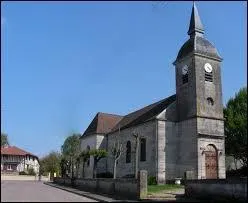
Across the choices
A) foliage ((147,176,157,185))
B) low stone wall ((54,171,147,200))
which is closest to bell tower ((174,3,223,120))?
foliage ((147,176,157,185))

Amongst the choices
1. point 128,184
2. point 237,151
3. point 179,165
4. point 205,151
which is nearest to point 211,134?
point 205,151

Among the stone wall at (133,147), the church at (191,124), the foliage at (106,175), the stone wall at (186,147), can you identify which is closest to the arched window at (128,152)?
the stone wall at (133,147)

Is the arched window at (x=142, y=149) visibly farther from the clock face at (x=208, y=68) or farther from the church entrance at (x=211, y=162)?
the clock face at (x=208, y=68)

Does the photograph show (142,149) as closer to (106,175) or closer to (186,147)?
(186,147)

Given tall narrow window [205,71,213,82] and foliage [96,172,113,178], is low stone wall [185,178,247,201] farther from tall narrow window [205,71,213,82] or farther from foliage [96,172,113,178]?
foliage [96,172,113,178]

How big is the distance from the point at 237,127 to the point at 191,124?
904 centimetres

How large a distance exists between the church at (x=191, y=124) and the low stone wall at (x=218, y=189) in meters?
9.85

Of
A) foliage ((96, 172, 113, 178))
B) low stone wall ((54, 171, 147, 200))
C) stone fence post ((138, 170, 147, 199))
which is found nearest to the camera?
stone fence post ((138, 170, 147, 199))

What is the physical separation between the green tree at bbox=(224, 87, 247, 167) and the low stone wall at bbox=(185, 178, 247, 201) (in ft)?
63.9

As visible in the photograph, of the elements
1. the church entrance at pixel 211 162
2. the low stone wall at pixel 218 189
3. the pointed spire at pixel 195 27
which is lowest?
the low stone wall at pixel 218 189

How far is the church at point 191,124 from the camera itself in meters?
33.4

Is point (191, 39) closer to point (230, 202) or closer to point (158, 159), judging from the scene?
point (158, 159)

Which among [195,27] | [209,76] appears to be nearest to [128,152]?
[209,76]

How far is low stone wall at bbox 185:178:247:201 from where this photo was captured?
59.1 feet
